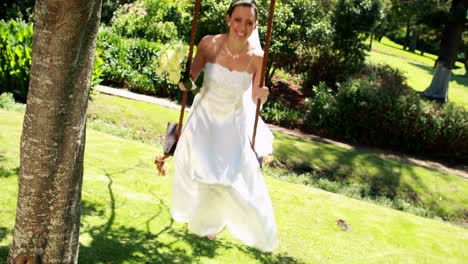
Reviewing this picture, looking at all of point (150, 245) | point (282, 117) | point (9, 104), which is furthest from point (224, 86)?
point (282, 117)

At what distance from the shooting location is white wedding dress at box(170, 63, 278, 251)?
14.2 feet

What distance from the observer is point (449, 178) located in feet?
38.5

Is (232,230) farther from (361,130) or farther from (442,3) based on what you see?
(442,3)

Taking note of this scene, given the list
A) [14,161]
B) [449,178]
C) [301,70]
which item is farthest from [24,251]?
[301,70]

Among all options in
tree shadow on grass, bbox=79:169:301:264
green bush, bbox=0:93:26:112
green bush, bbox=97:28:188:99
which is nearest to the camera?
tree shadow on grass, bbox=79:169:301:264

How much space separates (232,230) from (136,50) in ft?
38.0

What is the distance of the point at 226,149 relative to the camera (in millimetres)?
4430

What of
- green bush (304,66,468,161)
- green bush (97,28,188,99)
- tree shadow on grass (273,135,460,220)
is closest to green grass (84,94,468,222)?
tree shadow on grass (273,135,460,220)

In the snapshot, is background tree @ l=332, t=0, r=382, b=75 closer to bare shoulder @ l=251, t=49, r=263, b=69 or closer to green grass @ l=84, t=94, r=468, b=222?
green grass @ l=84, t=94, r=468, b=222

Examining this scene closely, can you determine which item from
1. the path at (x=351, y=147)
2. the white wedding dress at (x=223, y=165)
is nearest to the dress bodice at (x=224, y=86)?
the white wedding dress at (x=223, y=165)

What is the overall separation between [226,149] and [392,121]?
11.0 m

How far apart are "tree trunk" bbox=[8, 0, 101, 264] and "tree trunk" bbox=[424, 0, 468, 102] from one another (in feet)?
58.3

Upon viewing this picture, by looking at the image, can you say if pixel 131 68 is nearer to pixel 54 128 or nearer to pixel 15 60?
pixel 15 60

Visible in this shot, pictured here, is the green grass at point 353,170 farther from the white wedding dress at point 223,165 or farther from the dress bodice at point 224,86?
the dress bodice at point 224,86
